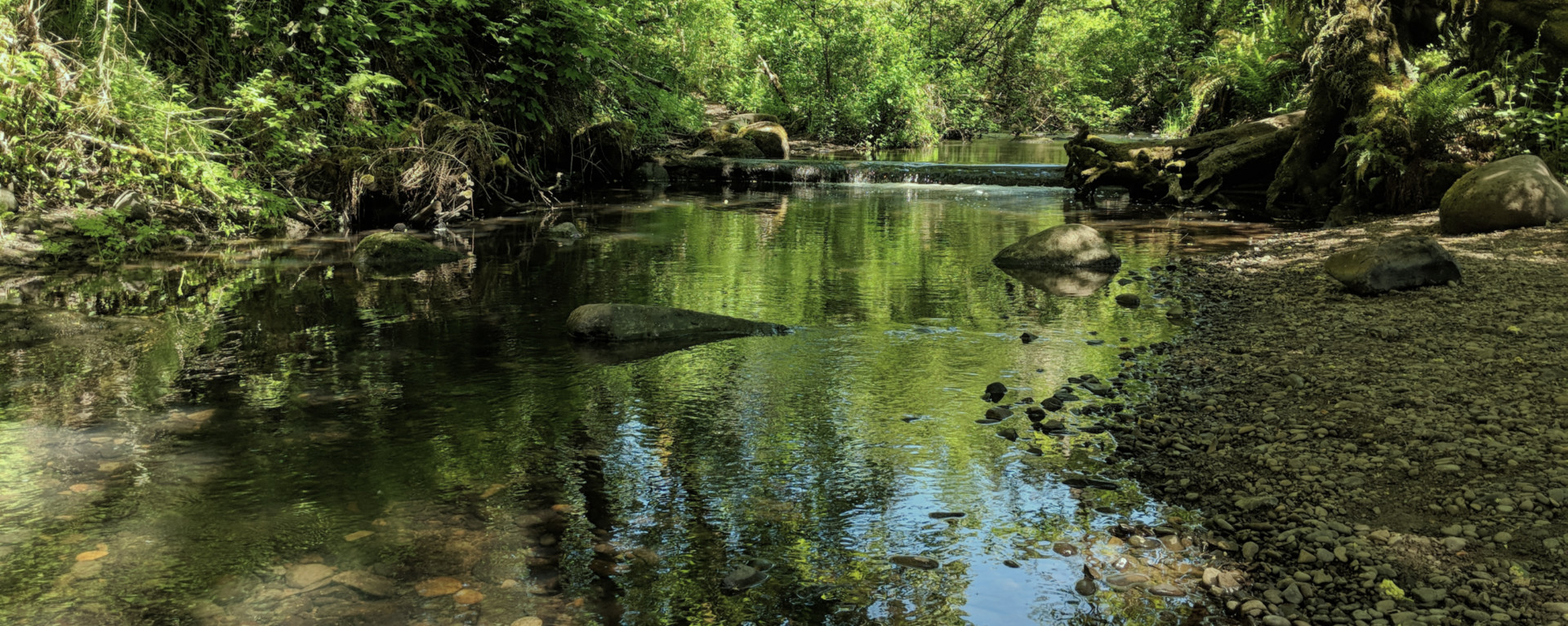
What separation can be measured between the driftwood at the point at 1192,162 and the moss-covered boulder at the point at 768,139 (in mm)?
8382

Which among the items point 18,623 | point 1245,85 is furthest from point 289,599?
point 1245,85

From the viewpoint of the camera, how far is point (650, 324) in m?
6.73

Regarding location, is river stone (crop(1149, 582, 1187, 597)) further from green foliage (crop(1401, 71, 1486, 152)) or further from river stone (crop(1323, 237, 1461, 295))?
green foliage (crop(1401, 71, 1486, 152))

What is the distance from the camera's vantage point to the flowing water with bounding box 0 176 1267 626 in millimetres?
3145

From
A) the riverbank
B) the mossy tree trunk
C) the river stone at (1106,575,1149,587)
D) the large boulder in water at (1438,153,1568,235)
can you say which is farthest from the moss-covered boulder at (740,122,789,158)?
the river stone at (1106,575,1149,587)

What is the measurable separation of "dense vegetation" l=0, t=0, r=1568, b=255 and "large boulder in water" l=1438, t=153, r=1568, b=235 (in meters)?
1.54

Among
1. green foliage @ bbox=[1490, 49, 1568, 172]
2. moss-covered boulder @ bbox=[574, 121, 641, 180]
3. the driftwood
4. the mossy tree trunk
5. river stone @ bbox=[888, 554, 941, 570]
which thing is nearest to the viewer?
river stone @ bbox=[888, 554, 941, 570]

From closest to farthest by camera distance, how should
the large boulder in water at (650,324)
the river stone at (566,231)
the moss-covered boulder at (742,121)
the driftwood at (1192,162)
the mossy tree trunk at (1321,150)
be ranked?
the large boulder in water at (650,324), the mossy tree trunk at (1321,150), the river stone at (566,231), the driftwood at (1192,162), the moss-covered boulder at (742,121)

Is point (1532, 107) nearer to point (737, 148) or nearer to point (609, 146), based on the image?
point (609, 146)

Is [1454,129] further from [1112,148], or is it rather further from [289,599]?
[289,599]

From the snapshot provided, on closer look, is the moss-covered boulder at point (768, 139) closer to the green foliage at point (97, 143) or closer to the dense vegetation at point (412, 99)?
the dense vegetation at point (412, 99)

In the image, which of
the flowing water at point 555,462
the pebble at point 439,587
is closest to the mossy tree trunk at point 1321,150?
the flowing water at point 555,462

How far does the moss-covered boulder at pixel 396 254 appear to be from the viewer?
9656 millimetres

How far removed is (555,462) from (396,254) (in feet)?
21.2
